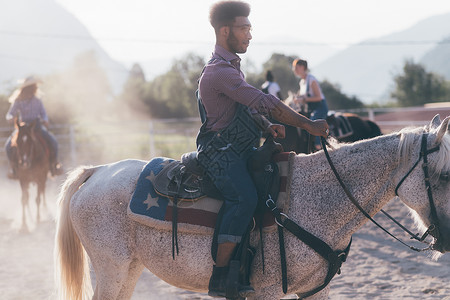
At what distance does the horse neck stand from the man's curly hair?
1038 mm

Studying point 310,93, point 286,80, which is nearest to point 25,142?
point 310,93

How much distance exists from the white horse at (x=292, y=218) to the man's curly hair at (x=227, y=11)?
982mm

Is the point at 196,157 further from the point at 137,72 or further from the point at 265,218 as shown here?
→ the point at 137,72

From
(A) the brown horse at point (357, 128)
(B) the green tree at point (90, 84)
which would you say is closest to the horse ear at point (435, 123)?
(A) the brown horse at point (357, 128)

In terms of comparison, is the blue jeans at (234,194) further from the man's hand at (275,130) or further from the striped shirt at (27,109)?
the striped shirt at (27,109)

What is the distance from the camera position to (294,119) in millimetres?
2748

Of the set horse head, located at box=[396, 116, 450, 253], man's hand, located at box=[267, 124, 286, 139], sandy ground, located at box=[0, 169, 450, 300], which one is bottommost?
sandy ground, located at box=[0, 169, 450, 300]

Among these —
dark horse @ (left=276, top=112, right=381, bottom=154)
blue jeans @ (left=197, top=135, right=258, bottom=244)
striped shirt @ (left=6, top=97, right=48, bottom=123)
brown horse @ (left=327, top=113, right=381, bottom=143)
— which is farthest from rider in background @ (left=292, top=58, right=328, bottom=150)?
blue jeans @ (left=197, top=135, right=258, bottom=244)

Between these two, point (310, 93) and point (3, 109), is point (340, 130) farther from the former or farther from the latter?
point (3, 109)

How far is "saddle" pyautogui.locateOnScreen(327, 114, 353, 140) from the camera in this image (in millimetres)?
9275

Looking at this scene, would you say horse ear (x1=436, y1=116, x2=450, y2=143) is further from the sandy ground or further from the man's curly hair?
the sandy ground

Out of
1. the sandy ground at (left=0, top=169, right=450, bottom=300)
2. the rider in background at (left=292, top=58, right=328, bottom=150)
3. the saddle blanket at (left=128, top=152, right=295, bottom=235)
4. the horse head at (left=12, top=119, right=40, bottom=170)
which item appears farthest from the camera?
the horse head at (left=12, top=119, right=40, bottom=170)

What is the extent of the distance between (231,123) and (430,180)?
1.17 meters

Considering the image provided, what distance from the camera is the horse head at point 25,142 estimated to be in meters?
9.01
